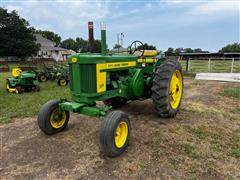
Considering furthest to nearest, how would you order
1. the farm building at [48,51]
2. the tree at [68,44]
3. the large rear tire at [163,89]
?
1. the tree at [68,44]
2. the farm building at [48,51]
3. the large rear tire at [163,89]

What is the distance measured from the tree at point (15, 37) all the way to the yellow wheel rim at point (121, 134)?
37.7m

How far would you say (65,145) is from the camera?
3236 mm

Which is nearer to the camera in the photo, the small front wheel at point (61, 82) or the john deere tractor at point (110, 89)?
the john deere tractor at point (110, 89)

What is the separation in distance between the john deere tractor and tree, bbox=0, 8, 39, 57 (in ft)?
120

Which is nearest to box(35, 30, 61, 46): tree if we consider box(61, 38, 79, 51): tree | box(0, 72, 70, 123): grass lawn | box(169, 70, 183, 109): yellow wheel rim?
box(61, 38, 79, 51): tree

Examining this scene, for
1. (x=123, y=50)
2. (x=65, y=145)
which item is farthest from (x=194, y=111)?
(x=65, y=145)

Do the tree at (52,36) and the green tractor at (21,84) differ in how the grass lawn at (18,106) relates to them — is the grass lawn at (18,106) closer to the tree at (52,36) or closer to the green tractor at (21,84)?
the green tractor at (21,84)

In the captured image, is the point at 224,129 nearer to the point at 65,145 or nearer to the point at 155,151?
the point at 155,151

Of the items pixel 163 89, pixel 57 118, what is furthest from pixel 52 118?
pixel 163 89

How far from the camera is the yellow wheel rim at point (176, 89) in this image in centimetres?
448

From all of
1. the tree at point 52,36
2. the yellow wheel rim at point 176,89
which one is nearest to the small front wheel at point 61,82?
the yellow wheel rim at point 176,89

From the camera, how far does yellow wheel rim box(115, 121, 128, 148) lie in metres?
2.95

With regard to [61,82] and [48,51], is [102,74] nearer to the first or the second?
[61,82]

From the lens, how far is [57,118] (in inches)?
144
